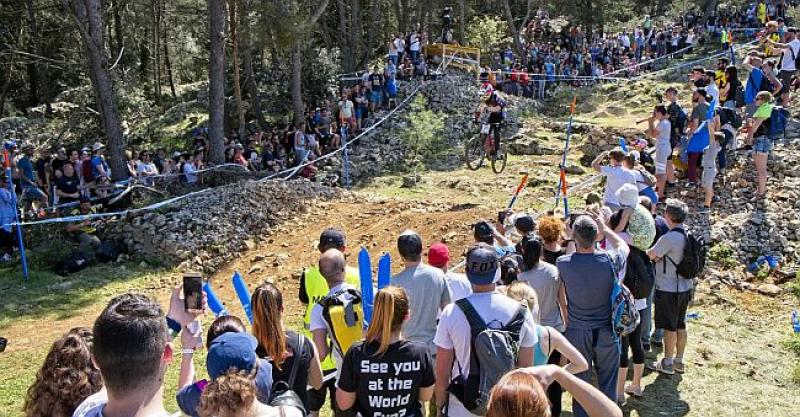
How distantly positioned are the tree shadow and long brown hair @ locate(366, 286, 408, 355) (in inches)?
128

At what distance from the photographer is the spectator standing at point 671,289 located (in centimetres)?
625

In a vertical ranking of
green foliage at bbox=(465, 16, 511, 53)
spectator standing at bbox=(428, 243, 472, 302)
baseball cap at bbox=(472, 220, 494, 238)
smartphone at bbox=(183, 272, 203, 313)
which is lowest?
spectator standing at bbox=(428, 243, 472, 302)

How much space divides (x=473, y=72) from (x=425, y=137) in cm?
618

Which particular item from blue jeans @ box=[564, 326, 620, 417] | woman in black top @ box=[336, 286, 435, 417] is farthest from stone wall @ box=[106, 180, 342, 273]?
woman in black top @ box=[336, 286, 435, 417]

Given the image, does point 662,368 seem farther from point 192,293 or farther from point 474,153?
point 474,153

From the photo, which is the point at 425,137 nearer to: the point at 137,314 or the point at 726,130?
the point at 726,130

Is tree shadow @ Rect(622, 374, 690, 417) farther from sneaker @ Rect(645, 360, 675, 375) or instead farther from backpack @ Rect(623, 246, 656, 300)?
backpack @ Rect(623, 246, 656, 300)

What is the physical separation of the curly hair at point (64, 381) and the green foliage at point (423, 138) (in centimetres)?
1613

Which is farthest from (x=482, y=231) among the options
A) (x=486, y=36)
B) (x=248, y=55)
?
(x=486, y=36)

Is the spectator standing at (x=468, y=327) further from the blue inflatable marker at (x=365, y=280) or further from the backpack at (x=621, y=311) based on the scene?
the backpack at (x=621, y=311)

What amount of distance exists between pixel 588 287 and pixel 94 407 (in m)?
3.35

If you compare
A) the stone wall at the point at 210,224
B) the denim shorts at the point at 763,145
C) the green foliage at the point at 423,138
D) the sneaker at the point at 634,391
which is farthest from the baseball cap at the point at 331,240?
the green foliage at the point at 423,138

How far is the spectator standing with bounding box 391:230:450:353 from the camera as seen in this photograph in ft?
15.8

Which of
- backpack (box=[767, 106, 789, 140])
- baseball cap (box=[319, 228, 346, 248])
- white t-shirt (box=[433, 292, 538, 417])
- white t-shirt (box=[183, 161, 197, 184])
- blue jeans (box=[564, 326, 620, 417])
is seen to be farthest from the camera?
white t-shirt (box=[183, 161, 197, 184])
